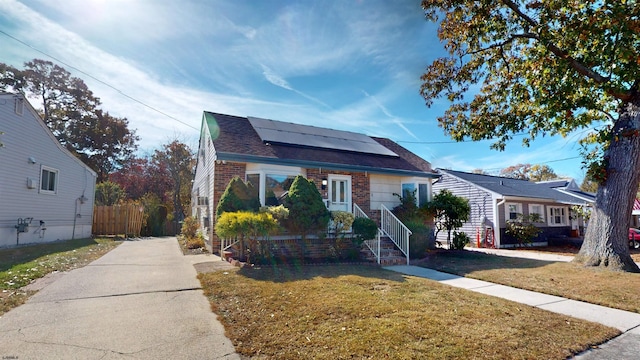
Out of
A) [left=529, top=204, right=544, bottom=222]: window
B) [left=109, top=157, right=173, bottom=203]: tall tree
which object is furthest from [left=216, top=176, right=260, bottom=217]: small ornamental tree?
[left=109, top=157, right=173, bottom=203]: tall tree

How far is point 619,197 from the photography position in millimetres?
9258

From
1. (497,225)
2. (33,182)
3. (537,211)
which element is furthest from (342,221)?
(537,211)

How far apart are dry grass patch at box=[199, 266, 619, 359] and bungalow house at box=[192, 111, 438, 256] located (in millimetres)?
4662

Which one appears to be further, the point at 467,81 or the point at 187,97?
the point at 187,97

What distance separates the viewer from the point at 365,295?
538 centimetres

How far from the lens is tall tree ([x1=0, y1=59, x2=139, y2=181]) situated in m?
24.6

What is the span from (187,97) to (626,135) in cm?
1494

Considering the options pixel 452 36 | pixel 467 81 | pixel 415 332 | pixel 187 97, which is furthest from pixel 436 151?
pixel 415 332

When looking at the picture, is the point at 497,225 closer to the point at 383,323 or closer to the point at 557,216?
the point at 557,216

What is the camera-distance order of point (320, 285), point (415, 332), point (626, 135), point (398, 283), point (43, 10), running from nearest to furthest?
point (415, 332) → point (320, 285) → point (398, 283) → point (43, 10) → point (626, 135)

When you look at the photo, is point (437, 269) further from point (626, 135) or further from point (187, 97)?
point (187, 97)

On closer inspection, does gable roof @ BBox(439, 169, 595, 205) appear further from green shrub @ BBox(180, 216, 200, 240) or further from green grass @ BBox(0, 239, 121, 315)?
green grass @ BBox(0, 239, 121, 315)

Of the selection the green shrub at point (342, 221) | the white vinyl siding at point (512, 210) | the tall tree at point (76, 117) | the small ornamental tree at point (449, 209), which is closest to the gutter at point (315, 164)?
the small ornamental tree at point (449, 209)

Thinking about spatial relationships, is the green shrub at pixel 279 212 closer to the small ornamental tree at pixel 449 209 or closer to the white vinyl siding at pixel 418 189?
the white vinyl siding at pixel 418 189
